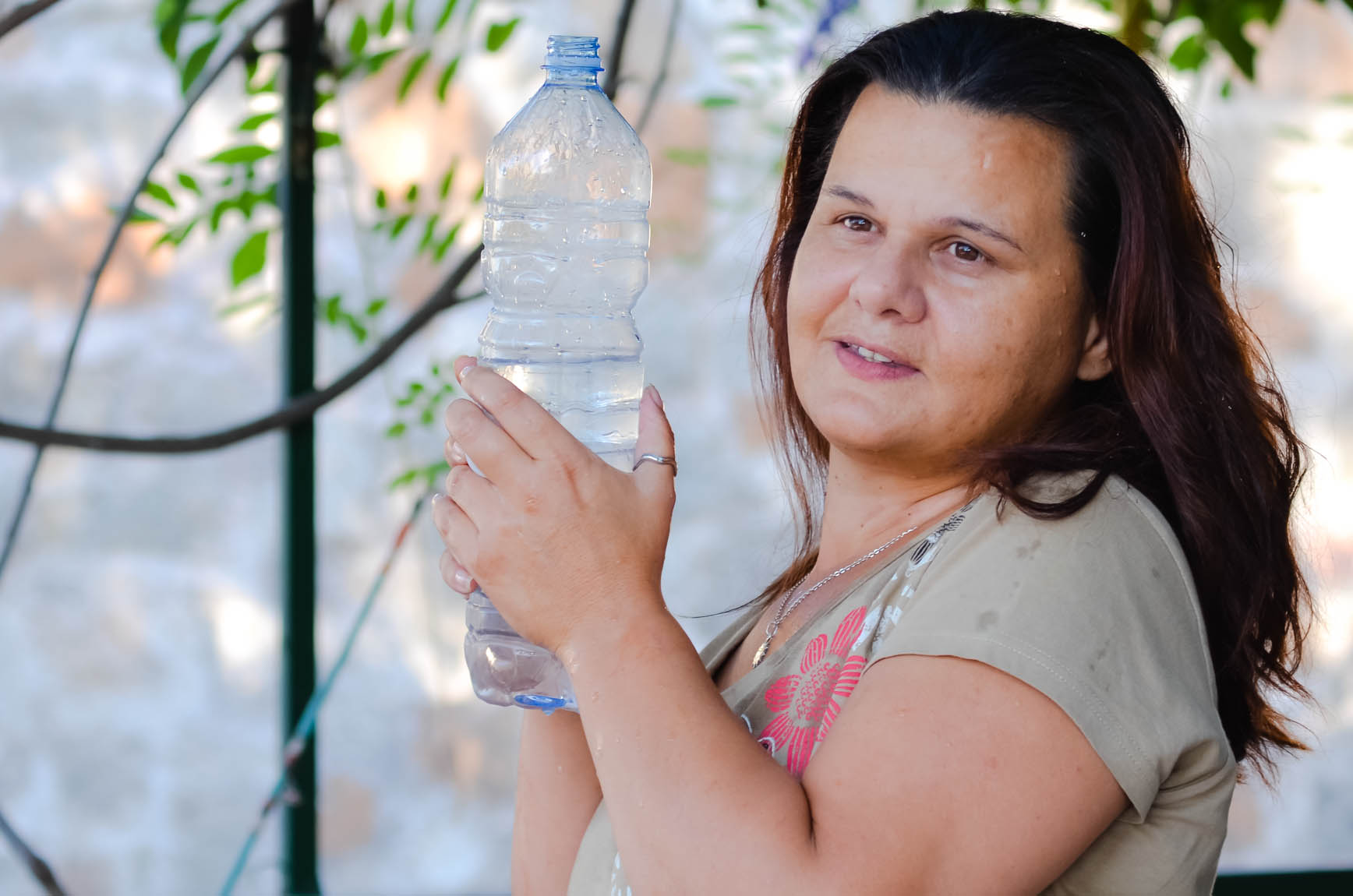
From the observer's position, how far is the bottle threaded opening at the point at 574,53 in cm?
124

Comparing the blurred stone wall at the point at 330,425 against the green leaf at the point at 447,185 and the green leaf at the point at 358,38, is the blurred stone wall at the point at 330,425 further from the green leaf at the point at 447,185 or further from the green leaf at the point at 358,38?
the green leaf at the point at 358,38

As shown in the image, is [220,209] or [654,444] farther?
[220,209]

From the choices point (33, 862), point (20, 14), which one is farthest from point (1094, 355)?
point (33, 862)

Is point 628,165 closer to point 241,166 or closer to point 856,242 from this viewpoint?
point 856,242

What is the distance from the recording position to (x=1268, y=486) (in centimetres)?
110

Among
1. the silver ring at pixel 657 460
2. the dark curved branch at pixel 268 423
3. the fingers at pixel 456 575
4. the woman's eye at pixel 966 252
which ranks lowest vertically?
the dark curved branch at pixel 268 423

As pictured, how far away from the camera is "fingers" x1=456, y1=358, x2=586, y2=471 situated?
102 centimetres

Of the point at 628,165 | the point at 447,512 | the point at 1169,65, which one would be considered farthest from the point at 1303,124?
the point at 447,512

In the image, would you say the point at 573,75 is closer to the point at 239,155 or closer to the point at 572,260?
the point at 572,260

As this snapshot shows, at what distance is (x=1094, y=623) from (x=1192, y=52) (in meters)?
1.67

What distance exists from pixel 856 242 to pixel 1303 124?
7.63 ft

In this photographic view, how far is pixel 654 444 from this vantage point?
107 centimetres

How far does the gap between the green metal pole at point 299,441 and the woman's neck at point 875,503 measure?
80 cm

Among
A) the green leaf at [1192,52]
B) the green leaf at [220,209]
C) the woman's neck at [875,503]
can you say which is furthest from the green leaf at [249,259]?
the green leaf at [1192,52]
